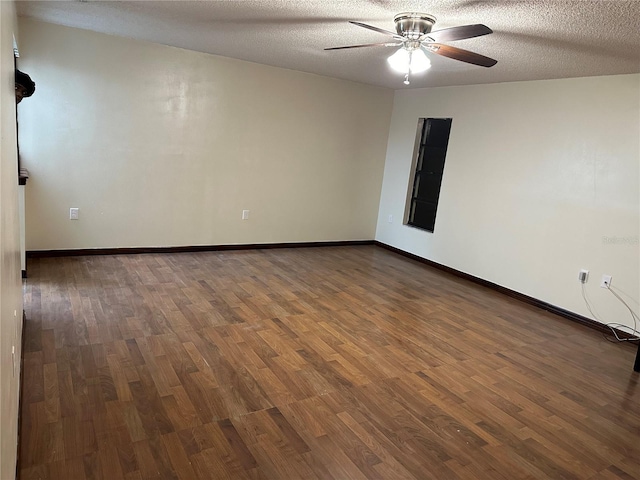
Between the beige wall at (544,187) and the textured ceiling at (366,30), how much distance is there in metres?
0.28

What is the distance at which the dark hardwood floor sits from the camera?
6.77 feet

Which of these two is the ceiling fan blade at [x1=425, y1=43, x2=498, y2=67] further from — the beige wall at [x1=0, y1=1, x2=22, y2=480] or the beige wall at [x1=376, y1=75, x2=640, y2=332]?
the beige wall at [x1=0, y1=1, x2=22, y2=480]

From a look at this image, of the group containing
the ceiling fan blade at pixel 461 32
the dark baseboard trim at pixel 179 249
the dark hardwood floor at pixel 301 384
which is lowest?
the dark hardwood floor at pixel 301 384

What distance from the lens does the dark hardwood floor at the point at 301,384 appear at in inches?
81.2

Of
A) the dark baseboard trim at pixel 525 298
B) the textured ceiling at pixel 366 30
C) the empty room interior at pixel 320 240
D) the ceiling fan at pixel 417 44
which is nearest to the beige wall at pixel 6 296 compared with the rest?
the empty room interior at pixel 320 240

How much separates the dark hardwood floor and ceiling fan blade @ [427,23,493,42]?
2.07 meters

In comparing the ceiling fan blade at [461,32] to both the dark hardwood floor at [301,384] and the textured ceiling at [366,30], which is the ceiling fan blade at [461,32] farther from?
the dark hardwood floor at [301,384]

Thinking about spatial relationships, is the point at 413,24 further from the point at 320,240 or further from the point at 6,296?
the point at 320,240

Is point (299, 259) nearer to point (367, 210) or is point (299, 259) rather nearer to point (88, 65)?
point (367, 210)

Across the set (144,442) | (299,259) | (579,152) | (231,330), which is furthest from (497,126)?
(144,442)

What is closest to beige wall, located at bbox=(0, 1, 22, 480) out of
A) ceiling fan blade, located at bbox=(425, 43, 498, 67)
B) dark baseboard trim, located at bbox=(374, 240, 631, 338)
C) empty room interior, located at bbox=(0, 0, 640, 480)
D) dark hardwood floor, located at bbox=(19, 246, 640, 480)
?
empty room interior, located at bbox=(0, 0, 640, 480)

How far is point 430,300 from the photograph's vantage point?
447 cm

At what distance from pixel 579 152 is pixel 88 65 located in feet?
15.8

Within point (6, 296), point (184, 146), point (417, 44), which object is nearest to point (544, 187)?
point (417, 44)
